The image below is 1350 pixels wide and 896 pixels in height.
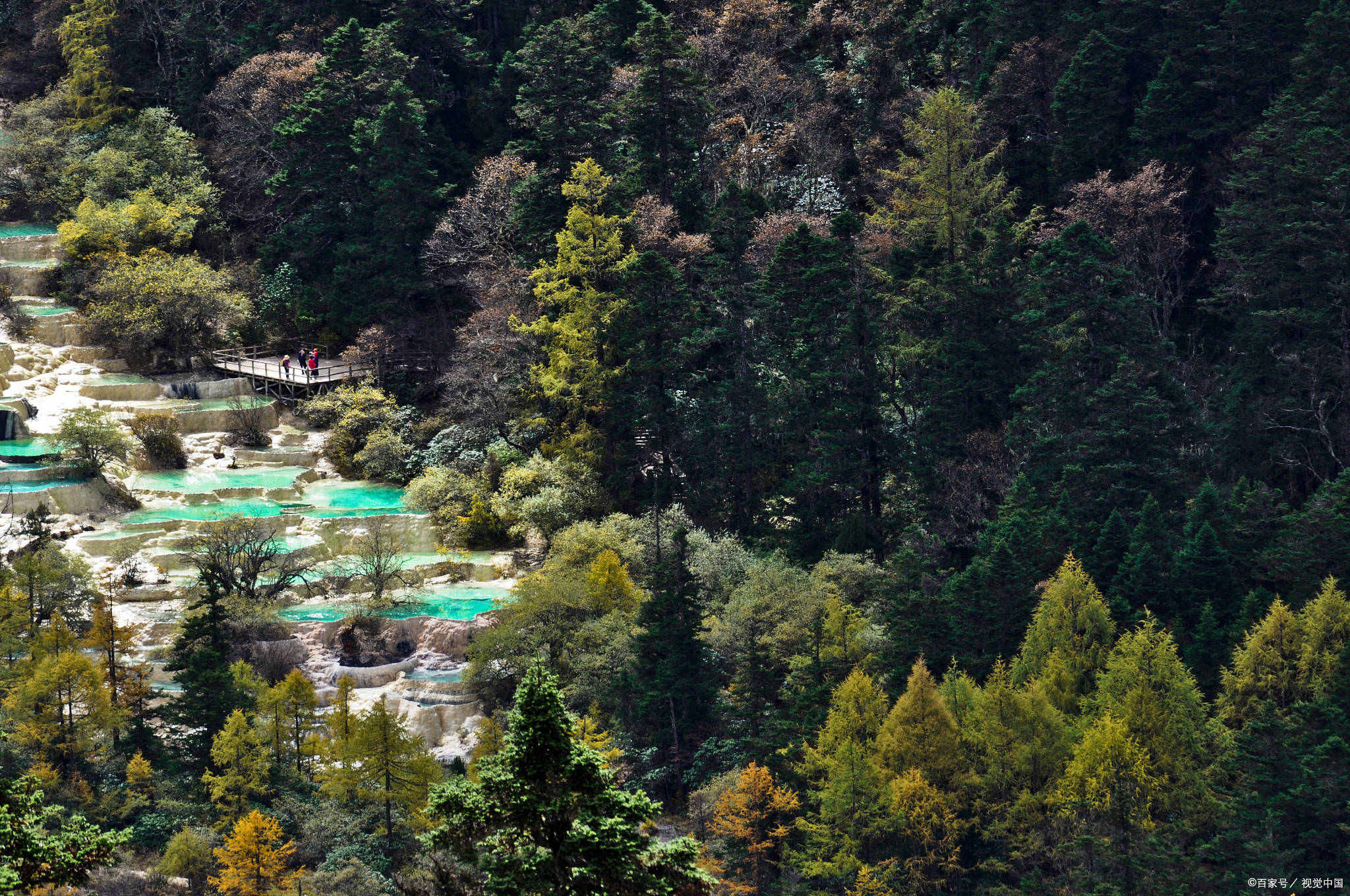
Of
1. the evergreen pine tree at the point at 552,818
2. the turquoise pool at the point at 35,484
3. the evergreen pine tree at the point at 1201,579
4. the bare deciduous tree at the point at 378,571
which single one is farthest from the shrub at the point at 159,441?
the evergreen pine tree at the point at 552,818

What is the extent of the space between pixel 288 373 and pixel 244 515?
35.4ft

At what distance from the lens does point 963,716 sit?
3969cm

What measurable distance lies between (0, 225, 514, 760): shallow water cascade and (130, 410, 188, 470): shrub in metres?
0.51

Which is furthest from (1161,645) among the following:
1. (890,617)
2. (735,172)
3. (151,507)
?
(151,507)

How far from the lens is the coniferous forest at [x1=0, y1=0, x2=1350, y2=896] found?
38.2m

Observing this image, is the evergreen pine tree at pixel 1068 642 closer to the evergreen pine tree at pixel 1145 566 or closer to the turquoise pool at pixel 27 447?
the evergreen pine tree at pixel 1145 566

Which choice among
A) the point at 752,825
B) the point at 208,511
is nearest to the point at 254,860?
the point at 752,825

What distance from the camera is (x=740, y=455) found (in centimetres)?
5553

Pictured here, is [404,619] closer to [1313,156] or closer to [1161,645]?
[1161,645]

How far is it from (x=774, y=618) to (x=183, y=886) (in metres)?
17.3

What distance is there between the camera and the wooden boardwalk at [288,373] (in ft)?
219

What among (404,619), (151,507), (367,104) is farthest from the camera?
(367,104)

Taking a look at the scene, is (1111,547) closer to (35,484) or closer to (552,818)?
(552,818)

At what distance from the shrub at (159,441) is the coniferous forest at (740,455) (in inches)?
8.0
